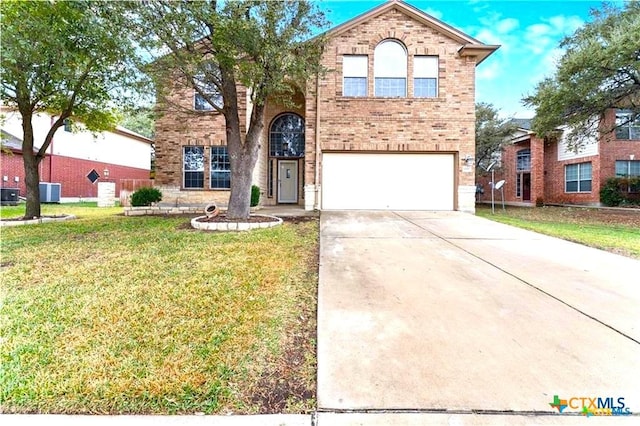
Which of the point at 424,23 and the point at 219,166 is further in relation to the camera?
the point at 219,166

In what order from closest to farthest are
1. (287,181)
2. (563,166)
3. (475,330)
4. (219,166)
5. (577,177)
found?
(475,330), (219,166), (287,181), (577,177), (563,166)

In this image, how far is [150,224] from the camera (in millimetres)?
9141

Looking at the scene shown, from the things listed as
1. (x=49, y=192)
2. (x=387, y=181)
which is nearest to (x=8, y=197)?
(x=49, y=192)

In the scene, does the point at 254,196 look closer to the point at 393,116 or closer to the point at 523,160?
the point at 393,116

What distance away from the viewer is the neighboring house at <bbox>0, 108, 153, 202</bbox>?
18.7 meters

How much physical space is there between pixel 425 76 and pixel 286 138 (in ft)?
22.4

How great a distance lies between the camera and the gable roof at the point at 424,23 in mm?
12328

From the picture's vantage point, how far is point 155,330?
2.99 metres

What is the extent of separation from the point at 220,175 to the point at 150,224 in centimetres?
470

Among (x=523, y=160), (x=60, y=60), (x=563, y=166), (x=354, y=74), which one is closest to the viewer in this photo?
(x=60, y=60)

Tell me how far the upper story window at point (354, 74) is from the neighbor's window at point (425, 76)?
1927 mm

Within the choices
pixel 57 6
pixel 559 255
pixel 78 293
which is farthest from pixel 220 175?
pixel 559 255

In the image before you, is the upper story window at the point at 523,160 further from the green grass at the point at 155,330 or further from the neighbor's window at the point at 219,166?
the green grass at the point at 155,330

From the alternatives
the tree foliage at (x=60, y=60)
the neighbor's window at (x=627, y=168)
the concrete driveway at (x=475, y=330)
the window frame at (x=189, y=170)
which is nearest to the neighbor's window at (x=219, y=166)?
the window frame at (x=189, y=170)
